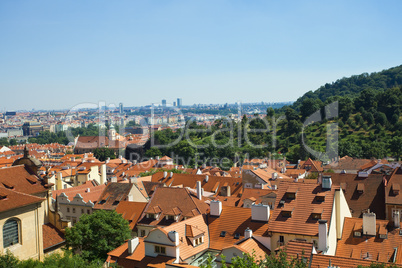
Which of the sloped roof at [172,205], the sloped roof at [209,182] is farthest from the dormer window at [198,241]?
the sloped roof at [209,182]

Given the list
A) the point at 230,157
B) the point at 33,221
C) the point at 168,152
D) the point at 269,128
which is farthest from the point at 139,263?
the point at 269,128

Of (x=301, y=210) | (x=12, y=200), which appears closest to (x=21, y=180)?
(x=12, y=200)

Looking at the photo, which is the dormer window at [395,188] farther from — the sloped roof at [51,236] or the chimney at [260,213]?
the sloped roof at [51,236]

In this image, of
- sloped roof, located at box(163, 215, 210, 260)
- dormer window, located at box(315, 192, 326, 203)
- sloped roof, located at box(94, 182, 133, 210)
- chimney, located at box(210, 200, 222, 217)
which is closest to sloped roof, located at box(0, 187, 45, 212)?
sloped roof, located at box(163, 215, 210, 260)

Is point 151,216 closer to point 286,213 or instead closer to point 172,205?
point 172,205

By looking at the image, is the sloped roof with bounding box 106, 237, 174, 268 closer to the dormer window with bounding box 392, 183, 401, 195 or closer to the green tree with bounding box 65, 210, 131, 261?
the green tree with bounding box 65, 210, 131, 261

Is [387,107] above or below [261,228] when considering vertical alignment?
above

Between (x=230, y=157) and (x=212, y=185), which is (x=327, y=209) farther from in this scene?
(x=230, y=157)
